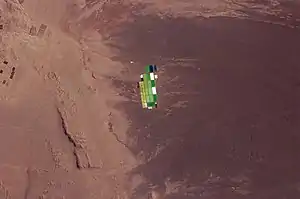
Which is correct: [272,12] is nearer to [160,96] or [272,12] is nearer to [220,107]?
[220,107]

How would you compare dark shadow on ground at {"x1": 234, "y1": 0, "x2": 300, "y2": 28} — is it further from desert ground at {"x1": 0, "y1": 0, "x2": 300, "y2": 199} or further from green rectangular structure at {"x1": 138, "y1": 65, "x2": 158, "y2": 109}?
green rectangular structure at {"x1": 138, "y1": 65, "x2": 158, "y2": 109}

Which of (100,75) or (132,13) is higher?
(132,13)

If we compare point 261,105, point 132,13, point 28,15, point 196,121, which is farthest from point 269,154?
point 28,15

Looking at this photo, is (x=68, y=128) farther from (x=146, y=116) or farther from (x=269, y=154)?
(x=269, y=154)

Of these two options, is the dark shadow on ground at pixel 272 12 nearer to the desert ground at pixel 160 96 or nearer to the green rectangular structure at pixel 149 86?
the desert ground at pixel 160 96

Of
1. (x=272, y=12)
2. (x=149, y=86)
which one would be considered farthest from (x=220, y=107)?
(x=272, y=12)

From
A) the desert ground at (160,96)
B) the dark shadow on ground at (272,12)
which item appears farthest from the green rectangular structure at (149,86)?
the dark shadow on ground at (272,12)
